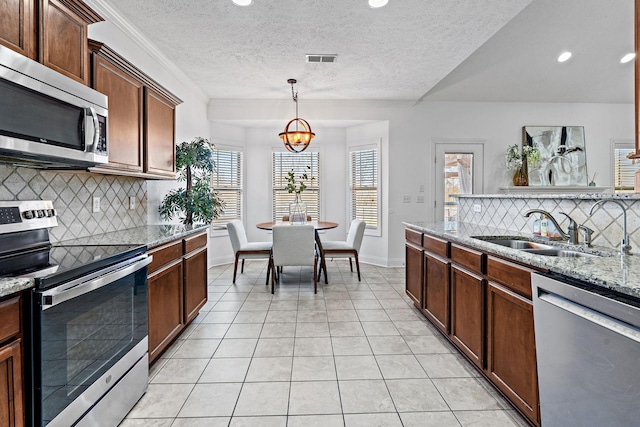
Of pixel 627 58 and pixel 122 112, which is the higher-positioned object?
pixel 627 58

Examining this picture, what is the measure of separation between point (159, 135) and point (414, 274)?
2683 millimetres

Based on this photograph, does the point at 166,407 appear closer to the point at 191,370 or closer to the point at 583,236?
the point at 191,370

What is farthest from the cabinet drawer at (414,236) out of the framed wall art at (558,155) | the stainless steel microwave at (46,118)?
the framed wall art at (558,155)

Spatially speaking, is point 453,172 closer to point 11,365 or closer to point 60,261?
point 60,261

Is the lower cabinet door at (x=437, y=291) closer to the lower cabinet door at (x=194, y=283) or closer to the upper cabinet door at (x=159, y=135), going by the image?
the lower cabinet door at (x=194, y=283)

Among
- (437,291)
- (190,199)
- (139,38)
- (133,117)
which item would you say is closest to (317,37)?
(139,38)

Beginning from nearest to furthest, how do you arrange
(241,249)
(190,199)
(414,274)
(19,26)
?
(19,26) < (414,274) < (190,199) < (241,249)

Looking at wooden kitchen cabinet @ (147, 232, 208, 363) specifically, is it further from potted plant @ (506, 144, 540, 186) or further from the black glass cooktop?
potted plant @ (506, 144, 540, 186)

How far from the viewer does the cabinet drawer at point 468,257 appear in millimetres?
2088

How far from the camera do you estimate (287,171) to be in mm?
6270

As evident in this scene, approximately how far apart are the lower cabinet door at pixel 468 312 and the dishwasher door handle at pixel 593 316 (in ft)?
2.16

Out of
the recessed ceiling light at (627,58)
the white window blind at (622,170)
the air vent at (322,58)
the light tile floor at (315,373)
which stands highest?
the recessed ceiling light at (627,58)

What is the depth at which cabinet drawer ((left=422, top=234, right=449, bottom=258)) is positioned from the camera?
2592mm

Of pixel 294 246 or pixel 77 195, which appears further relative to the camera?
pixel 294 246
